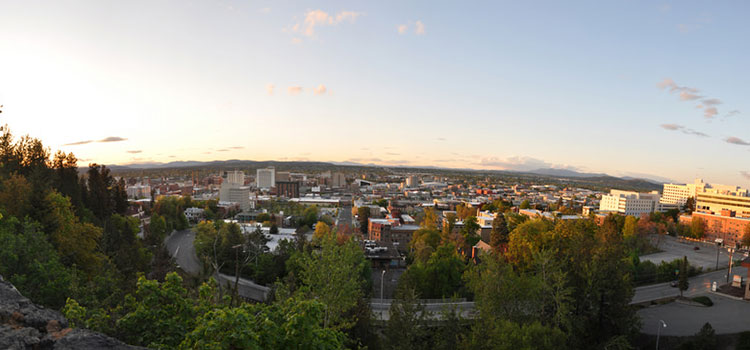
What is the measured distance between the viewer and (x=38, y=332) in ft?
15.1

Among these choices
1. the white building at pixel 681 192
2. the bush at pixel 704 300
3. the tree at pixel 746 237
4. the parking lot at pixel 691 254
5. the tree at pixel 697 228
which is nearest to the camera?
the bush at pixel 704 300

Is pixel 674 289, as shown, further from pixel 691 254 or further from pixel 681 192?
pixel 681 192

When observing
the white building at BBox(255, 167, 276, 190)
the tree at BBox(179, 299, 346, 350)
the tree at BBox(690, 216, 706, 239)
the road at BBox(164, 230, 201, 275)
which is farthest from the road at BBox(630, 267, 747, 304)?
the white building at BBox(255, 167, 276, 190)

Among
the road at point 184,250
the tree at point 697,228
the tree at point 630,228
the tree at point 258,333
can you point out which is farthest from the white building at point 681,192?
the tree at point 258,333

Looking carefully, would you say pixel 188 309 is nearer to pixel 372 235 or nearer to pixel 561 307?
pixel 561 307

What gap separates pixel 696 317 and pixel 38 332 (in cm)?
3267

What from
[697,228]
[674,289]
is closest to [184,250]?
[674,289]

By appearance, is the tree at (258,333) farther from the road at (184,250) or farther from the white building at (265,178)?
the white building at (265,178)

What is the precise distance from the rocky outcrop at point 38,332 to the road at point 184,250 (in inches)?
1145

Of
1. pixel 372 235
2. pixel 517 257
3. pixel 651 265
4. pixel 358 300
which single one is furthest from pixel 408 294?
pixel 372 235

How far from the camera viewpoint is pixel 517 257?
28.6 metres

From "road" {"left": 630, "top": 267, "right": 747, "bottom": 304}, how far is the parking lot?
137 inches

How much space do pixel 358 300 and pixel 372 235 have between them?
116 ft

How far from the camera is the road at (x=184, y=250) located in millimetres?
36322
